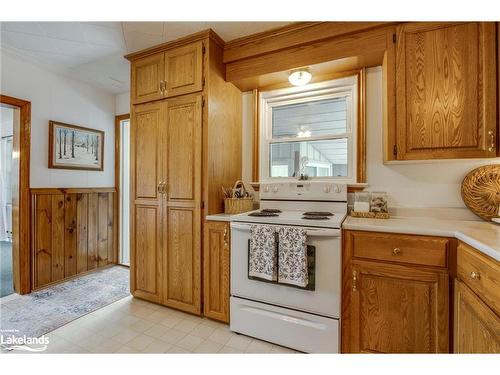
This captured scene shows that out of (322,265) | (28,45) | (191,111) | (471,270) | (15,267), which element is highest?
(28,45)

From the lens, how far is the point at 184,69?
2.04 m

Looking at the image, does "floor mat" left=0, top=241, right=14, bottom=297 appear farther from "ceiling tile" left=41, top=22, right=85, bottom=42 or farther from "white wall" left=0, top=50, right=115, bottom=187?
"ceiling tile" left=41, top=22, right=85, bottom=42

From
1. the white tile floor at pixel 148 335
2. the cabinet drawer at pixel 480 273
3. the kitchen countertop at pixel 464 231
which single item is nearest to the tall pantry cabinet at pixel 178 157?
the white tile floor at pixel 148 335

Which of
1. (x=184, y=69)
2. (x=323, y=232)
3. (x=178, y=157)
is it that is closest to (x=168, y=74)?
(x=184, y=69)

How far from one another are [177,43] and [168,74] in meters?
0.27

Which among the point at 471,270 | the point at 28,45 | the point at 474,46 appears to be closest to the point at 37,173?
the point at 28,45

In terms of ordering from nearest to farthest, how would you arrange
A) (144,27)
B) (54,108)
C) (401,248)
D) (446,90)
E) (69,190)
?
(401,248) < (446,90) < (144,27) < (54,108) < (69,190)

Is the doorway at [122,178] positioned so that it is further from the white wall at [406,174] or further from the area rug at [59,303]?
the white wall at [406,174]

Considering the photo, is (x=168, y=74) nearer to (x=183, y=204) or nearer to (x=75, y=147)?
(x=183, y=204)

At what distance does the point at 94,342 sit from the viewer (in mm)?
1694

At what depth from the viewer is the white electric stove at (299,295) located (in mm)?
1498

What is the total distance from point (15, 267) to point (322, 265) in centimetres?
301

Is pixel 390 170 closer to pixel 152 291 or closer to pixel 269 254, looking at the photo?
pixel 269 254

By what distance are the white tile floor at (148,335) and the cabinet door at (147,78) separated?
6.34ft
